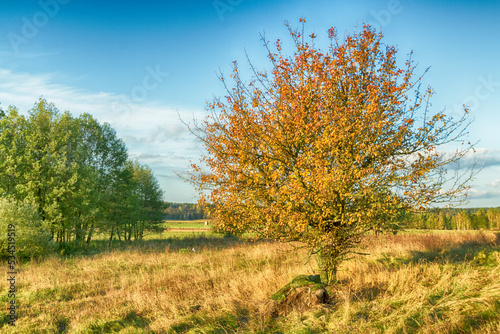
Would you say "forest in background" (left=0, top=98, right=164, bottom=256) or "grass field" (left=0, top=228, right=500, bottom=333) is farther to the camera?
"forest in background" (left=0, top=98, right=164, bottom=256)

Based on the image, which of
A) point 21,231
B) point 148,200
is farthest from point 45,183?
point 148,200

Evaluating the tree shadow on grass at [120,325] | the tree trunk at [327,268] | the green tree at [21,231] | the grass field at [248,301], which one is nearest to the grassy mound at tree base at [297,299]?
the grass field at [248,301]

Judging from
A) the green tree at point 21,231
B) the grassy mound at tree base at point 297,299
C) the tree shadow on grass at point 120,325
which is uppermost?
the green tree at point 21,231

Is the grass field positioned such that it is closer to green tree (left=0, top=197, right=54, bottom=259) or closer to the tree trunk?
the tree trunk

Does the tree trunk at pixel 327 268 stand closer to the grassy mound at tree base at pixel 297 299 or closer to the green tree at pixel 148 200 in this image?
the grassy mound at tree base at pixel 297 299

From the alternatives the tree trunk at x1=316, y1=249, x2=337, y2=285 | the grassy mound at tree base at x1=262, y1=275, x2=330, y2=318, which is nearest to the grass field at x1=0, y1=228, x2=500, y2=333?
the grassy mound at tree base at x1=262, y1=275, x2=330, y2=318

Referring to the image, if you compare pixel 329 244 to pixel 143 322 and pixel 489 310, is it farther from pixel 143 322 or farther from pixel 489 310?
pixel 143 322

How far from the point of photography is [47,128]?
28703 mm

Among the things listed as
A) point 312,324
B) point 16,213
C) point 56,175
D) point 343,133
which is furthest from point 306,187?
point 56,175

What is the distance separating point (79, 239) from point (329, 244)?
95.1 ft

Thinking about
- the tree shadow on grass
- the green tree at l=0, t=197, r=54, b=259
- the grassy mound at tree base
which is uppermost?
the green tree at l=0, t=197, r=54, b=259

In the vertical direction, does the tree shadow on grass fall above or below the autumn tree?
below

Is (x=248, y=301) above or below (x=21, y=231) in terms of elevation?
below

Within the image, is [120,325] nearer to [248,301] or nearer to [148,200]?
[248,301]
